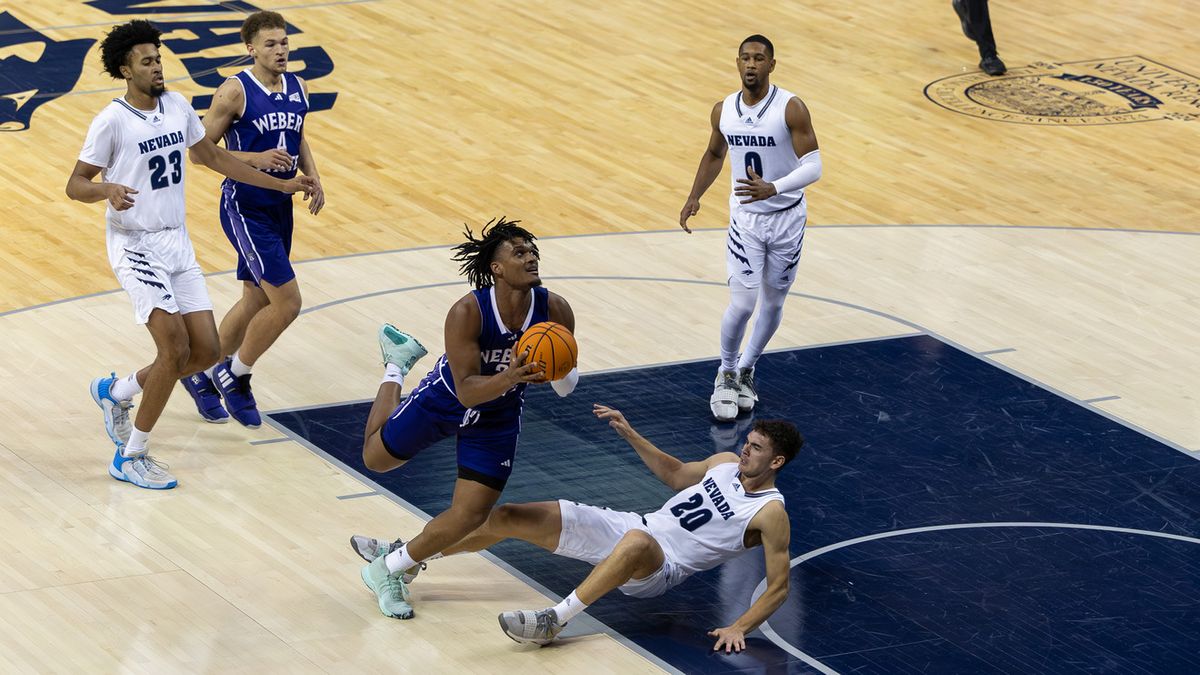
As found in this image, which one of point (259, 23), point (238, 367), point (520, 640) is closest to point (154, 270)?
point (238, 367)

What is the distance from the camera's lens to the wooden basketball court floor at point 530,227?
8320 mm

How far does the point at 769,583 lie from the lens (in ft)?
26.0

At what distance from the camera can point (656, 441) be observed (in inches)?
404

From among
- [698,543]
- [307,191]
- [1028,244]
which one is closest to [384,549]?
[698,543]

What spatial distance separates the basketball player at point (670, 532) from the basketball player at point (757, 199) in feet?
6.81

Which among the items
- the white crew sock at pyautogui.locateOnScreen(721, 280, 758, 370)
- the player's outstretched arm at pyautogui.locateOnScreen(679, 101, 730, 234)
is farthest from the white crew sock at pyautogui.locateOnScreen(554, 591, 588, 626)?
the player's outstretched arm at pyautogui.locateOnScreen(679, 101, 730, 234)

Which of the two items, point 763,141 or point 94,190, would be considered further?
point 763,141

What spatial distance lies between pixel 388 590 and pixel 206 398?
8.20 ft

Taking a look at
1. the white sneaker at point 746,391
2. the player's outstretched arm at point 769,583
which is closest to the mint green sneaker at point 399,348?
the player's outstretched arm at point 769,583

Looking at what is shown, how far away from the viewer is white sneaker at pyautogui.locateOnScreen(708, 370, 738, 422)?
1059 centimetres

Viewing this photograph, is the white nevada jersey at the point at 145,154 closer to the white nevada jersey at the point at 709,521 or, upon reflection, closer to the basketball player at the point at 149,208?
the basketball player at the point at 149,208

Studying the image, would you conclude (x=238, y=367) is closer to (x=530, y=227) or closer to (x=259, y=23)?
(x=259, y=23)

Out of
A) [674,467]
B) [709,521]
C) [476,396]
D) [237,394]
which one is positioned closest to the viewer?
[476,396]

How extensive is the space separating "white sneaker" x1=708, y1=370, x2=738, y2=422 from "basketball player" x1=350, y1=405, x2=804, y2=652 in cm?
192
